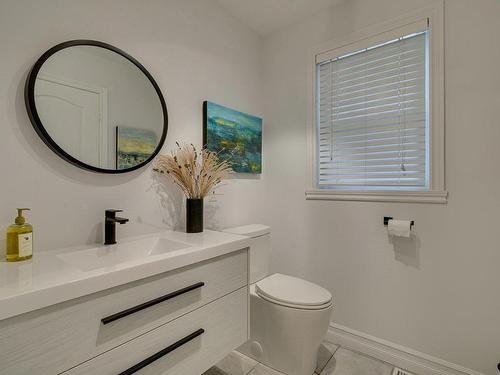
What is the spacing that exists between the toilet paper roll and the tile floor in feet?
2.85

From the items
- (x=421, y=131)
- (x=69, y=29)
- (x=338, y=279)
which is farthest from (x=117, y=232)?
(x=421, y=131)

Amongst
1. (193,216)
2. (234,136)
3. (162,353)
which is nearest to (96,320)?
(162,353)

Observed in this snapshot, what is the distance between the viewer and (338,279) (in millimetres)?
1933

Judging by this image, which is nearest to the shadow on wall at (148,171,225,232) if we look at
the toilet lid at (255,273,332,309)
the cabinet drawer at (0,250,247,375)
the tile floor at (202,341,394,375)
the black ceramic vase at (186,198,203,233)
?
the black ceramic vase at (186,198,203,233)

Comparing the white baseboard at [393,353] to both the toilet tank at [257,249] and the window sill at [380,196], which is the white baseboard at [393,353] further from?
the window sill at [380,196]

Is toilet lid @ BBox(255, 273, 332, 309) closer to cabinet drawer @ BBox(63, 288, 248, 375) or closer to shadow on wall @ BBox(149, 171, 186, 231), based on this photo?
cabinet drawer @ BBox(63, 288, 248, 375)

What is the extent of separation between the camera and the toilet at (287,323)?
146cm

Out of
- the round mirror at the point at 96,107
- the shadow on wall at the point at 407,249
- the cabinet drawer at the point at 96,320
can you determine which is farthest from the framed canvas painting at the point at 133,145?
the shadow on wall at the point at 407,249

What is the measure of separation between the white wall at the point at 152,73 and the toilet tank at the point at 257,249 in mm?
210

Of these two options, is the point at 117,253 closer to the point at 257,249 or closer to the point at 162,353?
the point at 162,353

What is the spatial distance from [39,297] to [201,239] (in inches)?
27.9

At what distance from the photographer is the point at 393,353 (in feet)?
5.51

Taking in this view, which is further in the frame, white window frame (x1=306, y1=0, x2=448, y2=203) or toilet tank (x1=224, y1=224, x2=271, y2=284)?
toilet tank (x1=224, y1=224, x2=271, y2=284)

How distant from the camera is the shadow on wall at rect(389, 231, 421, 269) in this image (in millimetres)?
1628
